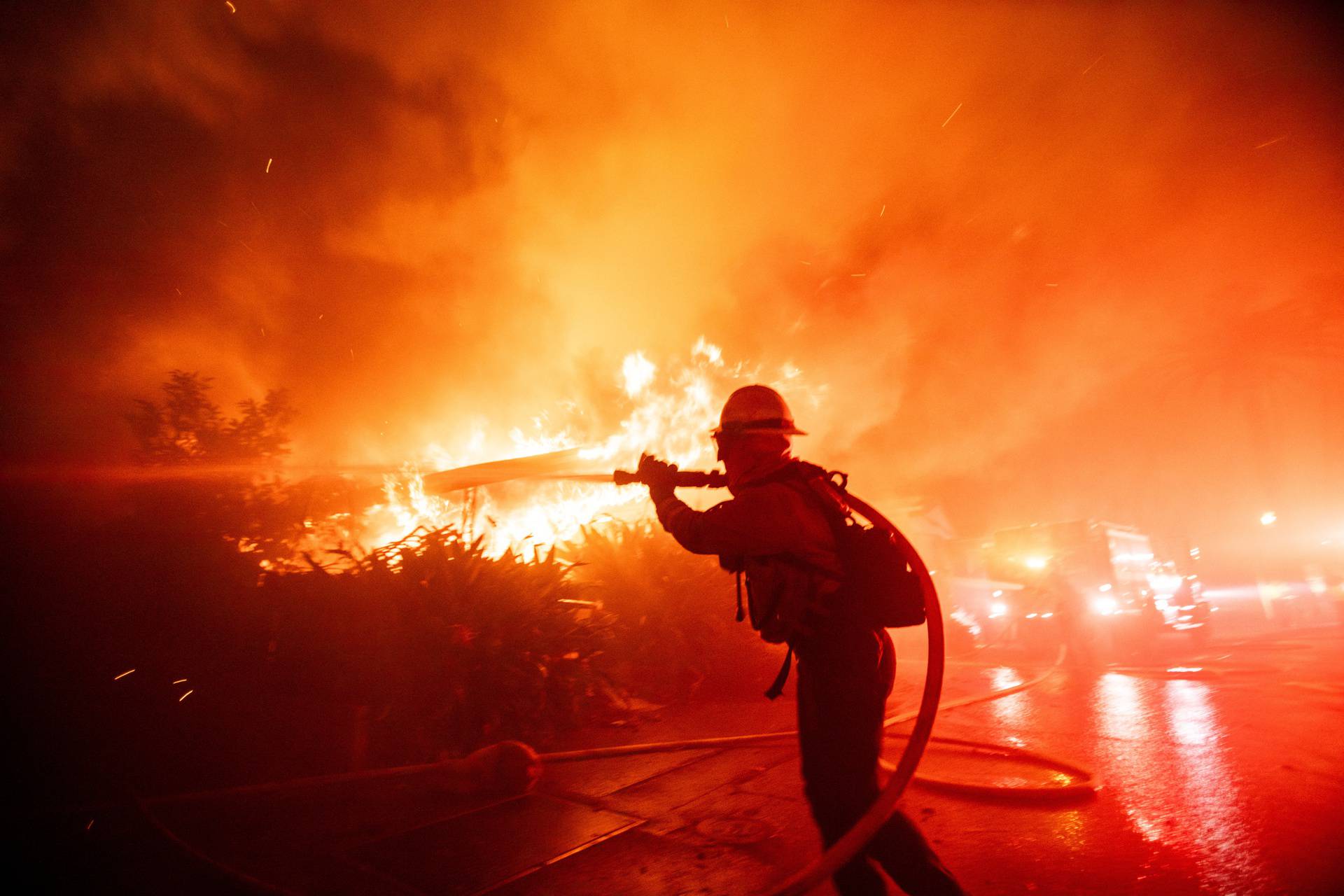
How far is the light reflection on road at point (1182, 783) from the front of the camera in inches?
107

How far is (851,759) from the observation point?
2234 millimetres

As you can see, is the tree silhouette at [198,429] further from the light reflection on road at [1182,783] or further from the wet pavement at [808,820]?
the light reflection on road at [1182,783]

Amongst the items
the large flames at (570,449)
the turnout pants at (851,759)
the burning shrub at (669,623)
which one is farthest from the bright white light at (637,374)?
the turnout pants at (851,759)

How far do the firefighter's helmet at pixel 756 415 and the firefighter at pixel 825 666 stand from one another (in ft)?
0.98

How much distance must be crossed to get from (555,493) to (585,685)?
23.3 ft

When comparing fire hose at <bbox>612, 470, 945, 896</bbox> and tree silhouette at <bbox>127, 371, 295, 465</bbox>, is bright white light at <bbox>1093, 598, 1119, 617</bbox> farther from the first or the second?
tree silhouette at <bbox>127, 371, 295, 465</bbox>

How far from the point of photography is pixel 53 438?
671 centimetres

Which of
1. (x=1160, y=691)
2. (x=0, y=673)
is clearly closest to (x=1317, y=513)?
(x=1160, y=691)

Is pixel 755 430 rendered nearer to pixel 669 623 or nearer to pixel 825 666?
pixel 825 666

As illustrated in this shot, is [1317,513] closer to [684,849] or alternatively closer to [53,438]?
[684,849]

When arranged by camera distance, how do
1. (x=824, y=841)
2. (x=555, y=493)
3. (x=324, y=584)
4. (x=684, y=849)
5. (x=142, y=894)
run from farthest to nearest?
(x=555, y=493) → (x=324, y=584) → (x=684, y=849) → (x=142, y=894) → (x=824, y=841)

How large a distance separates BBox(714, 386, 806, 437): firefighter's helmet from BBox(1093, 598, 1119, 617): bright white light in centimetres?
1411

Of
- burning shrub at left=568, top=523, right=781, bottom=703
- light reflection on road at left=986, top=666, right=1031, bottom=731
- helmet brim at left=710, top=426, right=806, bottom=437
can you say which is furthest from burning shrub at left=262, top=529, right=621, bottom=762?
light reflection on road at left=986, top=666, right=1031, bottom=731

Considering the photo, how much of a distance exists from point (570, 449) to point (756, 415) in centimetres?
906
